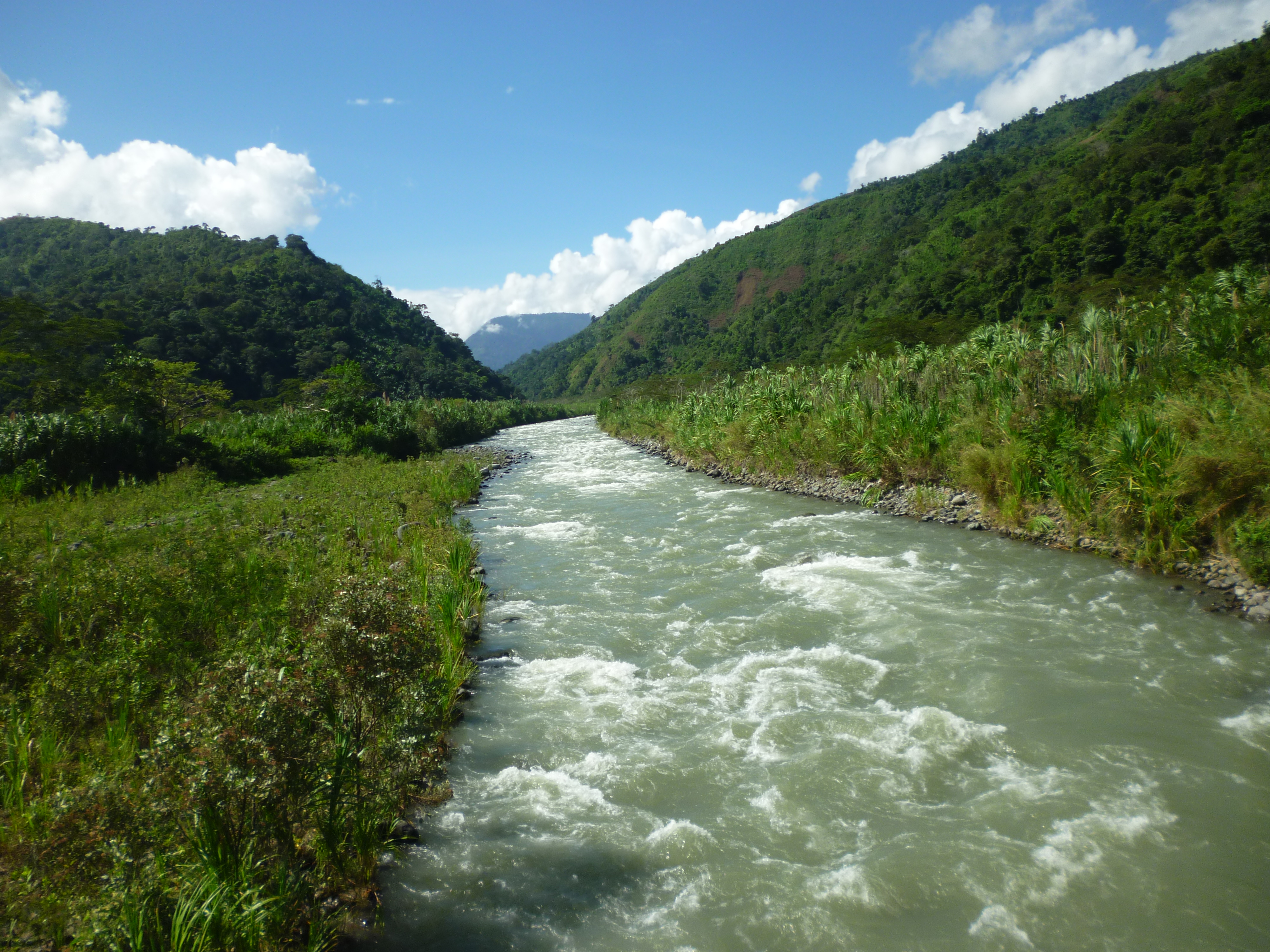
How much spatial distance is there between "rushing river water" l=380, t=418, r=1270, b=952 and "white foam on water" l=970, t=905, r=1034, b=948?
0.01 meters

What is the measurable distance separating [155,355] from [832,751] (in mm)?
69336

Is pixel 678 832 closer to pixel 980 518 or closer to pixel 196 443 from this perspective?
pixel 980 518

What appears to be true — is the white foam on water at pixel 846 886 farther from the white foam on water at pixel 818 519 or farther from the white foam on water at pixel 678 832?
the white foam on water at pixel 818 519

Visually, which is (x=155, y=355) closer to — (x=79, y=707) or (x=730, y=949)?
(x=79, y=707)

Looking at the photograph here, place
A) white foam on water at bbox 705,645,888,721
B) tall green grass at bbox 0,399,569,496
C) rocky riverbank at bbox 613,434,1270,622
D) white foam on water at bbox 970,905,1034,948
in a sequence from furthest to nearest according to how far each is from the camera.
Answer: tall green grass at bbox 0,399,569,496 < rocky riverbank at bbox 613,434,1270,622 < white foam on water at bbox 705,645,888,721 < white foam on water at bbox 970,905,1034,948

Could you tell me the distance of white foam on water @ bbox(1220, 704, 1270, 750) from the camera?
534 centimetres

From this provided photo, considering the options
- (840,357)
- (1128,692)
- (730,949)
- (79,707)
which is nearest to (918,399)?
(1128,692)

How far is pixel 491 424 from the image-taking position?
61.3 m

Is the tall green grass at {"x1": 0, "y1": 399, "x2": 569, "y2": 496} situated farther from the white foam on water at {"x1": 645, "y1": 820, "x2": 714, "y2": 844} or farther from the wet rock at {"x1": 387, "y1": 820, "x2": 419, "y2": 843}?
the white foam on water at {"x1": 645, "y1": 820, "x2": 714, "y2": 844}

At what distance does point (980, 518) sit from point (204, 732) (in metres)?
12.9

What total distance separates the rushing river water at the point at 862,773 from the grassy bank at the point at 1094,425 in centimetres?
126

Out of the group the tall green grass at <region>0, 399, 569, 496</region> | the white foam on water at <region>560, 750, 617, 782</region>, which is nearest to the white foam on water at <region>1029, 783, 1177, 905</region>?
the white foam on water at <region>560, 750, 617, 782</region>

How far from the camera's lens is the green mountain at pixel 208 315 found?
34.6 meters

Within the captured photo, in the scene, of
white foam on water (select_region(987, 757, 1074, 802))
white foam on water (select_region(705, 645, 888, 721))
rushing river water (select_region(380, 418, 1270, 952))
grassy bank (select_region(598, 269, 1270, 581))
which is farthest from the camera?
grassy bank (select_region(598, 269, 1270, 581))
